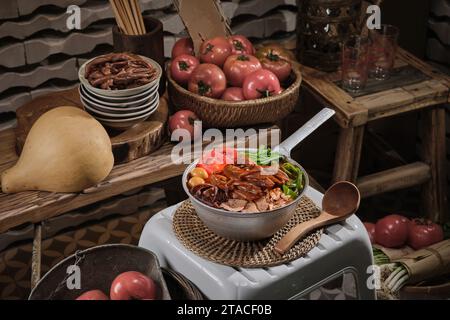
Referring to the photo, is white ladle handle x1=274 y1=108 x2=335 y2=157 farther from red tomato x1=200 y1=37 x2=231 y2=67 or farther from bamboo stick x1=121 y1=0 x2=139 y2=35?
bamboo stick x1=121 y1=0 x2=139 y2=35

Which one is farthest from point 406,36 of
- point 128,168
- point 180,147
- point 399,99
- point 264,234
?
point 264,234

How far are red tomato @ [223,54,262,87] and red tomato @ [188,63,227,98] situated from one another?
1.8 inches

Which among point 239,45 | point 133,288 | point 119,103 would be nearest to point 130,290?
point 133,288

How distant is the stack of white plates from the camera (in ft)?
7.81

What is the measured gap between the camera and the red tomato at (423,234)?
2.82m

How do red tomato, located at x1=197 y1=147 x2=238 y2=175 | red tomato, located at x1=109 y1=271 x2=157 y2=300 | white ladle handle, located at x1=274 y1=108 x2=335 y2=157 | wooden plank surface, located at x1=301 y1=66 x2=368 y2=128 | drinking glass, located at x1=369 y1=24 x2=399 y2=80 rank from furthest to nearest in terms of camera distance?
drinking glass, located at x1=369 y1=24 x2=399 y2=80 → wooden plank surface, located at x1=301 y1=66 x2=368 y2=128 → white ladle handle, located at x1=274 y1=108 x2=335 y2=157 → red tomato, located at x1=197 y1=147 x2=238 y2=175 → red tomato, located at x1=109 y1=271 x2=157 y2=300

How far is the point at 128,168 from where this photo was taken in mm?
2441

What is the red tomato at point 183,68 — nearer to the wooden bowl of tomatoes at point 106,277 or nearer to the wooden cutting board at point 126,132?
the wooden cutting board at point 126,132

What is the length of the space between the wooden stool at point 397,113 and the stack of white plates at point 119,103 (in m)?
0.84

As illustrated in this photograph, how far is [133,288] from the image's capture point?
1.72 metres

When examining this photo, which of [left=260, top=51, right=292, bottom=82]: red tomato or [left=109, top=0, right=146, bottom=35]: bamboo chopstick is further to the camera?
[left=260, top=51, right=292, bottom=82]: red tomato

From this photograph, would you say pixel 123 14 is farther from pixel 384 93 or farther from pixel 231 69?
pixel 384 93

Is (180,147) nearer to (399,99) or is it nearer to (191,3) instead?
(191,3)

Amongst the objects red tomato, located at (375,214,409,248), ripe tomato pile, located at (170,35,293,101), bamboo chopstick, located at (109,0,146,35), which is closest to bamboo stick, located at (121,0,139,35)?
bamboo chopstick, located at (109,0,146,35)
